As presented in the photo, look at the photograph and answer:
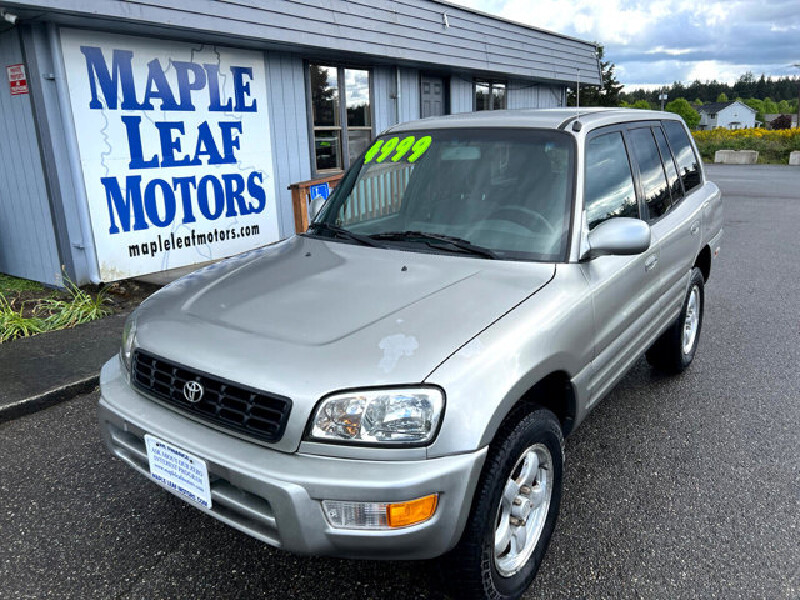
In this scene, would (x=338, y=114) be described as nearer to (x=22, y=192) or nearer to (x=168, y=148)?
(x=168, y=148)

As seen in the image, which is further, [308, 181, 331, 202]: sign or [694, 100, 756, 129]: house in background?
[694, 100, 756, 129]: house in background

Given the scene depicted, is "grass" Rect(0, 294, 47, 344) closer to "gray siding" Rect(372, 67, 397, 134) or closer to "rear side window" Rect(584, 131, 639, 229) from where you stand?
"rear side window" Rect(584, 131, 639, 229)

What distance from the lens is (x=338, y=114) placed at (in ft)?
30.1

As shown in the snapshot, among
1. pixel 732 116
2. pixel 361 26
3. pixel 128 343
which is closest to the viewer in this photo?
pixel 128 343

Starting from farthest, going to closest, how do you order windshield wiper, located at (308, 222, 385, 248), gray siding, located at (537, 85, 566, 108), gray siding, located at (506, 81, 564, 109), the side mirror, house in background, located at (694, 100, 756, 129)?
house in background, located at (694, 100, 756, 129) → gray siding, located at (537, 85, 566, 108) → gray siding, located at (506, 81, 564, 109) → windshield wiper, located at (308, 222, 385, 248) → the side mirror

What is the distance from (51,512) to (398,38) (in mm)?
8077

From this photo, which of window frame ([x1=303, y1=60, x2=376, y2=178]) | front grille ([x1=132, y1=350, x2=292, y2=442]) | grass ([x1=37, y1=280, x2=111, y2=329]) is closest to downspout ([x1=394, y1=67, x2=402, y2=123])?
window frame ([x1=303, y1=60, x2=376, y2=178])

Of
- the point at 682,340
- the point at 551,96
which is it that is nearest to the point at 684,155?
the point at 682,340

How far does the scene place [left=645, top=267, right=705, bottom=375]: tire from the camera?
4.15 m

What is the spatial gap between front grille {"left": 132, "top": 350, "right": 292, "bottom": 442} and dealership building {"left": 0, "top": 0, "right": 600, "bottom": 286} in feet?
13.8

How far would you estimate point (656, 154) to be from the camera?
12.3 ft

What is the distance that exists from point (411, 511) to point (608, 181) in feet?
6.57

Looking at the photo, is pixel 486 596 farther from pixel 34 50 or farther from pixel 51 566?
pixel 34 50

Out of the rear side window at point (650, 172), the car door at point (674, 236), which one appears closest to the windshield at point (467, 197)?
the rear side window at point (650, 172)
